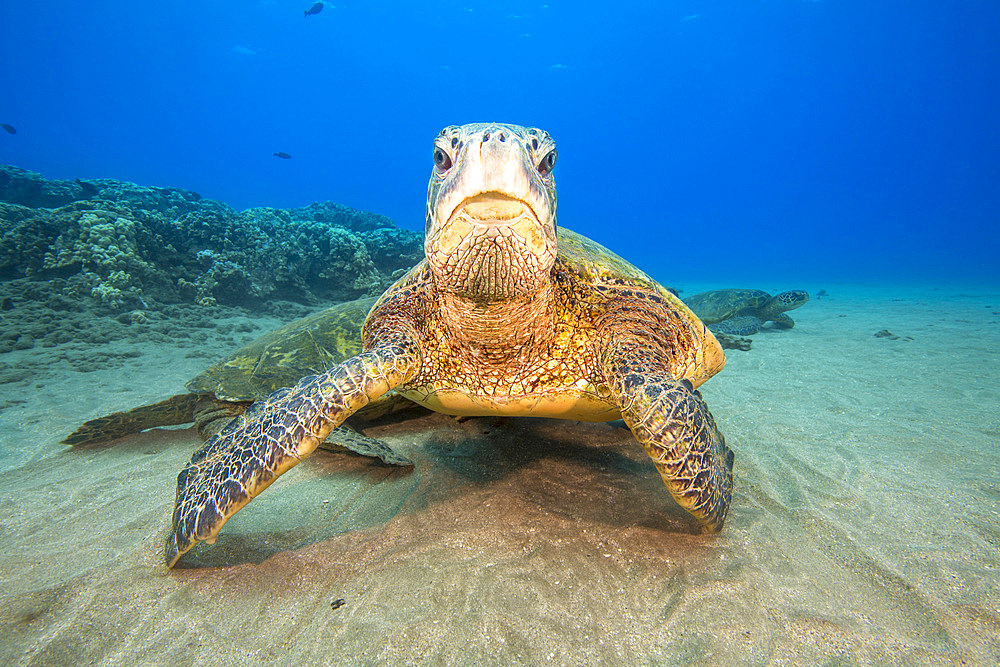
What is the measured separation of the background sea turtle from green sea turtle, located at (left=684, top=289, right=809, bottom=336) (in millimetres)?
8222

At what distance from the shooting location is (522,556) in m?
1.95

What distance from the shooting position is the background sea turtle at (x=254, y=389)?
3205 millimetres

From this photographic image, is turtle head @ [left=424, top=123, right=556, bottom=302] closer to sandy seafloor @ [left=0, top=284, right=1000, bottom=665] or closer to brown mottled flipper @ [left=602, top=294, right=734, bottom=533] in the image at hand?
brown mottled flipper @ [left=602, top=294, right=734, bottom=533]

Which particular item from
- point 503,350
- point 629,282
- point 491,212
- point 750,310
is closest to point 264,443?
point 503,350

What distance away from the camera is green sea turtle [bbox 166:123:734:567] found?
1.73 metres

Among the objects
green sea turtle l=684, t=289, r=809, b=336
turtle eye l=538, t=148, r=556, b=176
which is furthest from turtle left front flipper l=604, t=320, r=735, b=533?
green sea turtle l=684, t=289, r=809, b=336

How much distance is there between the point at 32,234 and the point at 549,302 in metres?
10.7

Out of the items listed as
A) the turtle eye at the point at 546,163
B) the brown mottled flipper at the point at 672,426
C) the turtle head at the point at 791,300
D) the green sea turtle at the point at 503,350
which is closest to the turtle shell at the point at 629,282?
the green sea turtle at the point at 503,350

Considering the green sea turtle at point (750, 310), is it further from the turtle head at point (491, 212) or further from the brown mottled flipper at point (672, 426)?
the turtle head at point (491, 212)

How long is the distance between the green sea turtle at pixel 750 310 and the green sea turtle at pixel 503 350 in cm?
757

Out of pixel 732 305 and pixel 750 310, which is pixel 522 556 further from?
pixel 750 310

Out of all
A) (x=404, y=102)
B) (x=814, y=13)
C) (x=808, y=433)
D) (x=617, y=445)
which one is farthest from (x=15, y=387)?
(x=404, y=102)

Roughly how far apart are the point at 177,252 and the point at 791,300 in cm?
1466

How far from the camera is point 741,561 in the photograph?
6.15ft
